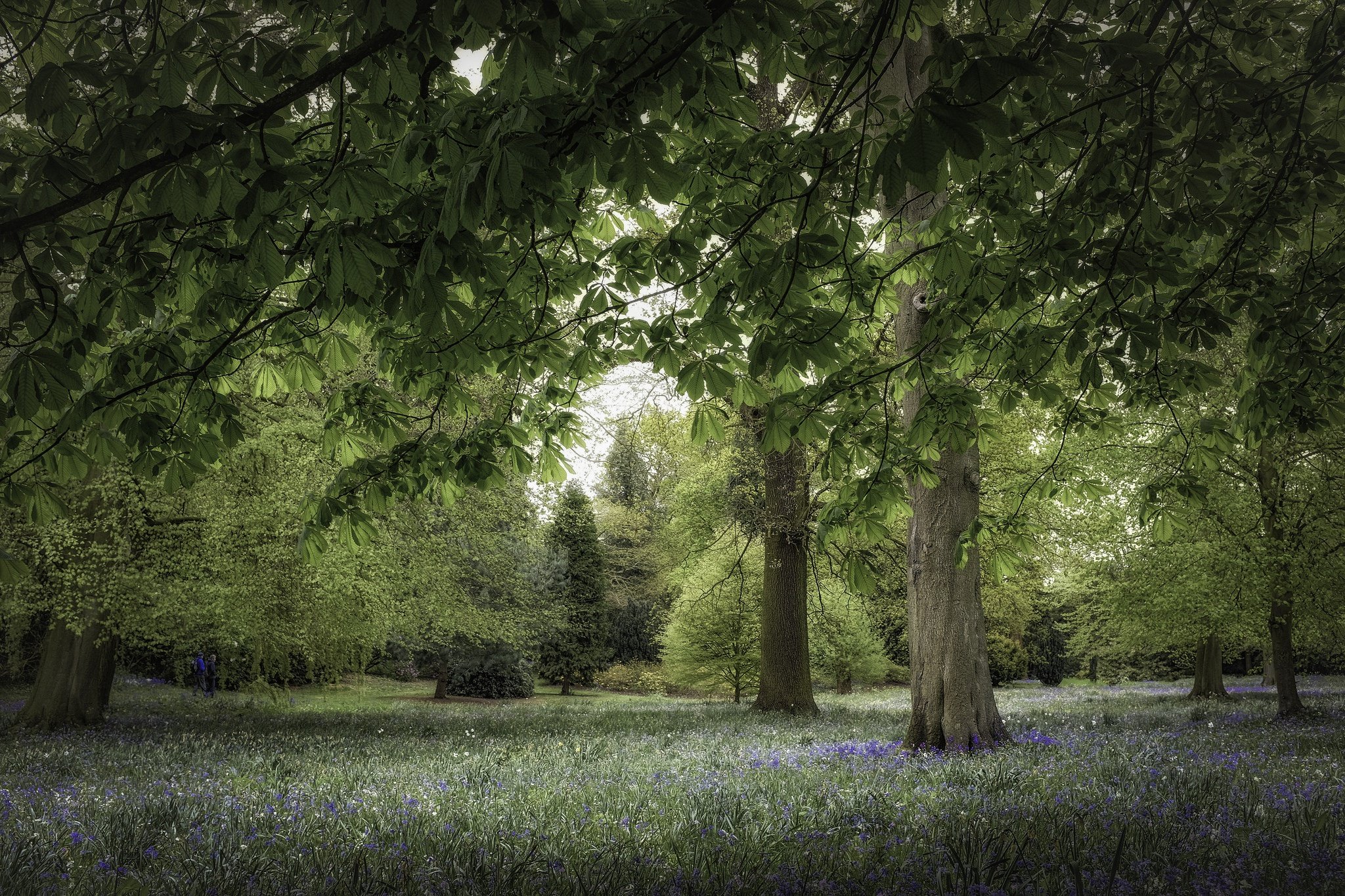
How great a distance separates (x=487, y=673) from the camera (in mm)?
32062

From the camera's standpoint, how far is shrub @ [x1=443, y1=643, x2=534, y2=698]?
31.7m

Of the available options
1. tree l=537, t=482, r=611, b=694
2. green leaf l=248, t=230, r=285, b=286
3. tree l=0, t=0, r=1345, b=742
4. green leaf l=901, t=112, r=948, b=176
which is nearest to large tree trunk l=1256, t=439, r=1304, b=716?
tree l=0, t=0, r=1345, b=742

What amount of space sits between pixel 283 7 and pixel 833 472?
317cm

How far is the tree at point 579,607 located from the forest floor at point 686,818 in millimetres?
27438

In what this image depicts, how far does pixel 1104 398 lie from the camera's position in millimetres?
4605

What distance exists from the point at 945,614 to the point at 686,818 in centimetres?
457

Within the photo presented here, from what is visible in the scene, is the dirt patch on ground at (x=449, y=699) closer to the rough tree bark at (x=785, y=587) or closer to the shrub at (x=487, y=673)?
the shrub at (x=487, y=673)

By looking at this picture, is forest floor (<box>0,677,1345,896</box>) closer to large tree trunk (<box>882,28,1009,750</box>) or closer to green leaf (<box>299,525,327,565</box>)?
large tree trunk (<box>882,28,1009,750</box>)

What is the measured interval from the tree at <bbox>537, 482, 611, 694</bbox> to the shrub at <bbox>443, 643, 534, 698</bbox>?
3.89 metres

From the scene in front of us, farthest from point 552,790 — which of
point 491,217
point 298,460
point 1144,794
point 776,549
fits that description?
point 776,549

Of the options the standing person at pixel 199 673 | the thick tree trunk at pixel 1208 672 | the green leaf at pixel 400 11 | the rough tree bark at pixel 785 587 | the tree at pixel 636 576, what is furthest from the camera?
the tree at pixel 636 576

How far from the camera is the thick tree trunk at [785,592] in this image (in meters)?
15.0

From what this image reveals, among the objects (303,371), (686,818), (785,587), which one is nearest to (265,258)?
(303,371)

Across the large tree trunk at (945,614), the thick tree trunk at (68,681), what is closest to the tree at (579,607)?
the thick tree trunk at (68,681)
